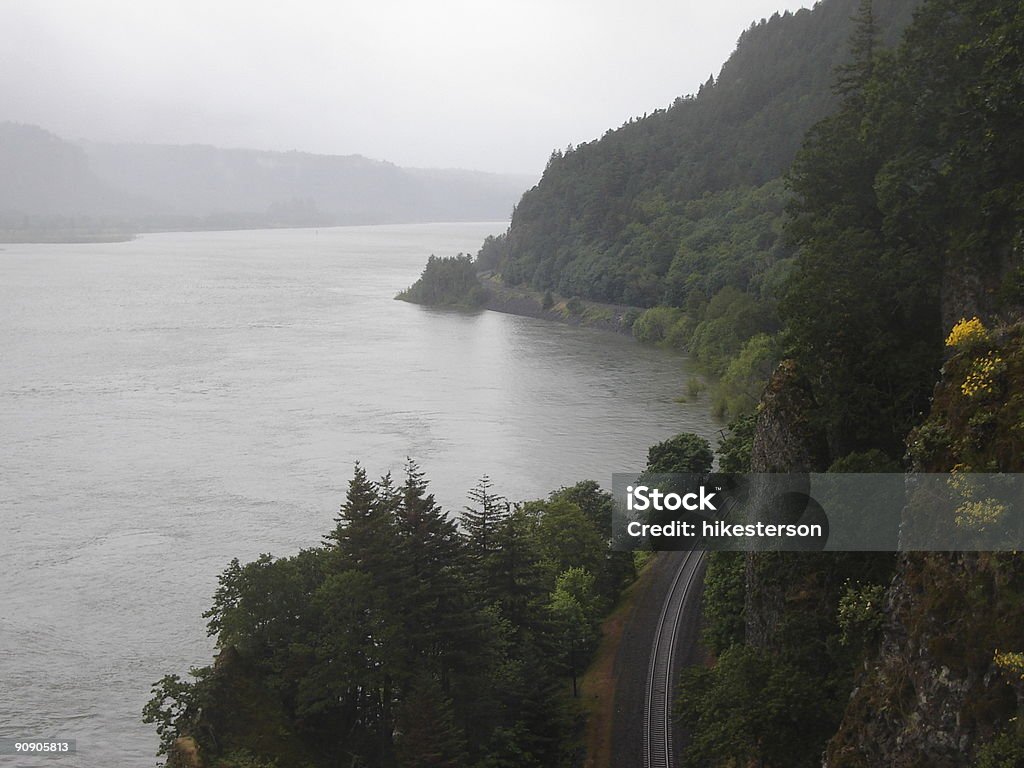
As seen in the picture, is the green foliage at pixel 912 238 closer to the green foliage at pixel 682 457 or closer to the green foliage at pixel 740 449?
the green foliage at pixel 740 449

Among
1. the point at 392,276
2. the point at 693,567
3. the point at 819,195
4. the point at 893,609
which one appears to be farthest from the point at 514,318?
the point at 893,609

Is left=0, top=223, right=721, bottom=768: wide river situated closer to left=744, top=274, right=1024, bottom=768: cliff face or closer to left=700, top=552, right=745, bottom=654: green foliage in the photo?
left=700, top=552, right=745, bottom=654: green foliage

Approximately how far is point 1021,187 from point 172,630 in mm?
19150

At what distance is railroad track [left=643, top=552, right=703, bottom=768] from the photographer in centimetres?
1501

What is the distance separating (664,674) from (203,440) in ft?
81.1

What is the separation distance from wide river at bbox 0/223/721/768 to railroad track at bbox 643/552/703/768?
9.19 meters

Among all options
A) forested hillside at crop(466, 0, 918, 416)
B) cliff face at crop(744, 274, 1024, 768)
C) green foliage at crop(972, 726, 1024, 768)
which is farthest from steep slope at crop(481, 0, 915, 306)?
green foliage at crop(972, 726, 1024, 768)

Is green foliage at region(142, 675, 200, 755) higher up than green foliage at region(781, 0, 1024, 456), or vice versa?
green foliage at region(781, 0, 1024, 456)

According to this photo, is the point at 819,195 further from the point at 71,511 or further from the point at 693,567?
the point at 71,511

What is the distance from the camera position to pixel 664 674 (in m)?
17.2

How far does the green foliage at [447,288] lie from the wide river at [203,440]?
7100 millimetres

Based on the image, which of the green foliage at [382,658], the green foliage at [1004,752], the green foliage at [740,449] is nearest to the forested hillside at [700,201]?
the green foliage at [740,449]

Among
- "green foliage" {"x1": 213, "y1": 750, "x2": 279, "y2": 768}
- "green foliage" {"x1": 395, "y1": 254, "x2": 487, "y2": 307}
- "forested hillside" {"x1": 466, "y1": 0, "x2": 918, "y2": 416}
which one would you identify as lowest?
"green foliage" {"x1": 213, "y1": 750, "x2": 279, "y2": 768}

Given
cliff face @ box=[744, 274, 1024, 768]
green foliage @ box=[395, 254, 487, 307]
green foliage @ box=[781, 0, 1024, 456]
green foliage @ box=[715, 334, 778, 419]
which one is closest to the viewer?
cliff face @ box=[744, 274, 1024, 768]
